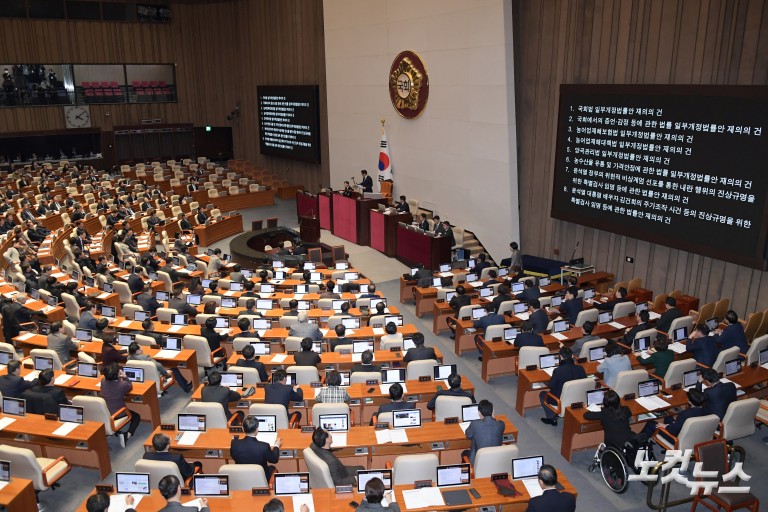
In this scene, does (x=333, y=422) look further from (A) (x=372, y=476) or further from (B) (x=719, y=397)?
(B) (x=719, y=397)

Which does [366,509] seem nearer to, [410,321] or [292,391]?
[292,391]

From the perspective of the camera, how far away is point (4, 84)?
29922 mm

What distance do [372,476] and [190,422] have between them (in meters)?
2.73

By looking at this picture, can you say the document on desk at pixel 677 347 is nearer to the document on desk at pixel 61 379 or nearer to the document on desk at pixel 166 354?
the document on desk at pixel 166 354

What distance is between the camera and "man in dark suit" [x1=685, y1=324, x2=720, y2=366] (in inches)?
405

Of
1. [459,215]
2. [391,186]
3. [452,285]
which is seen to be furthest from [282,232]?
[452,285]

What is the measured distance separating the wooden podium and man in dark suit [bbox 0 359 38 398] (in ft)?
38.5

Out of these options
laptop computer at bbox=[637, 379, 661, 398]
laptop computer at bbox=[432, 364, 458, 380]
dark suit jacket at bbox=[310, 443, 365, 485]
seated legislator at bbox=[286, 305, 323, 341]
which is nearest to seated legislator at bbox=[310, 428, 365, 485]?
dark suit jacket at bbox=[310, 443, 365, 485]

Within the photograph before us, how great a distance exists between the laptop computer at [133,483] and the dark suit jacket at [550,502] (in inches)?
161

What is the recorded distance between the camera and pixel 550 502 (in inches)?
250

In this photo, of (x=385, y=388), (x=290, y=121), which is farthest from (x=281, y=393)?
(x=290, y=121)

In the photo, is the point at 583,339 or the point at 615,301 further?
the point at 615,301

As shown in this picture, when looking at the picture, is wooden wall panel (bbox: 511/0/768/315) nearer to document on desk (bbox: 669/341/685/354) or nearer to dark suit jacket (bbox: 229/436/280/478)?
document on desk (bbox: 669/341/685/354)

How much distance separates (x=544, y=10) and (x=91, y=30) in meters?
24.6
